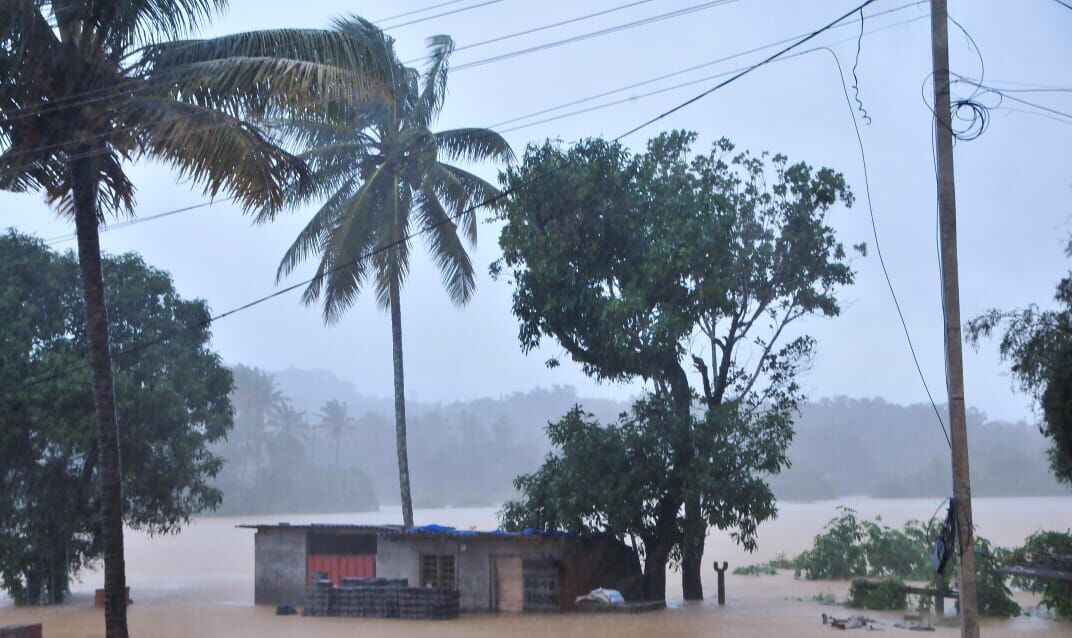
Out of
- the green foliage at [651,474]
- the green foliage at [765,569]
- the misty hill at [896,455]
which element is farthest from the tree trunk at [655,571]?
the misty hill at [896,455]

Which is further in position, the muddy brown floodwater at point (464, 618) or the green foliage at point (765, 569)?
the green foliage at point (765, 569)

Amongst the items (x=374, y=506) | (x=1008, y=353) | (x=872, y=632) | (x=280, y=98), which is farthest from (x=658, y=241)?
(x=374, y=506)

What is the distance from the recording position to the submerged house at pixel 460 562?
27.9 meters

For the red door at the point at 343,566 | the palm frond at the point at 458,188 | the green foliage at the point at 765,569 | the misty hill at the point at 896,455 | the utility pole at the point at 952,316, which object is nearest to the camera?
the utility pole at the point at 952,316

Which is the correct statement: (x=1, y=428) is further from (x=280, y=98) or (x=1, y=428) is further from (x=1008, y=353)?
(x=1008, y=353)

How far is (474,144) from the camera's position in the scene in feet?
109

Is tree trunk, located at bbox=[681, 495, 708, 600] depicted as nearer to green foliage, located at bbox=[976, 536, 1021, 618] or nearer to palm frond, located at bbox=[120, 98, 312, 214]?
green foliage, located at bbox=[976, 536, 1021, 618]

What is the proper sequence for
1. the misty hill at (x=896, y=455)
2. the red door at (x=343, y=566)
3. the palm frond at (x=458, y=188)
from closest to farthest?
the red door at (x=343, y=566) → the palm frond at (x=458, y=188) → the misty hill at (x=896, y=455)

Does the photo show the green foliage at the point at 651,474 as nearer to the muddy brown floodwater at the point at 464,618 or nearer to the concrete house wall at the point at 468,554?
the concrete house wall at the point at 468,554

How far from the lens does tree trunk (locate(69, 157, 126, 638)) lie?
1538 cm

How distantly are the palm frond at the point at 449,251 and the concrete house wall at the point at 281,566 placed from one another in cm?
863

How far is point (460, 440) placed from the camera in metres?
139

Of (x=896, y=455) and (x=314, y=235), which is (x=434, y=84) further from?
(x=896, y=455)

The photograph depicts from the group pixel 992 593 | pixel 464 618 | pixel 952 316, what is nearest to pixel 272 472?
pixel 464 618
